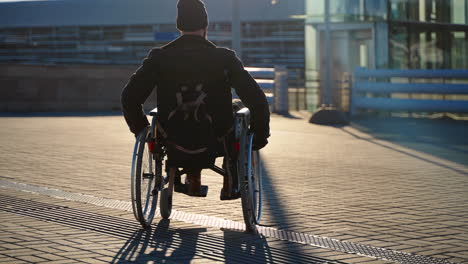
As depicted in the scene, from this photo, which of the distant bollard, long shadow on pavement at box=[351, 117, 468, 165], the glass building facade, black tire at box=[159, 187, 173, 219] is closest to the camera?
black tire at box=[159, 187, 173, 219]

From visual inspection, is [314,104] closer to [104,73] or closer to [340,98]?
[340,98]

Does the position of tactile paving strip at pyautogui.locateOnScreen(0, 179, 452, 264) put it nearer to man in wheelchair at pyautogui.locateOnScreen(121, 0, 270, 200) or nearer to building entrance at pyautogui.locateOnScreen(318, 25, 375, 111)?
man in wheelchair at pyautogui.locateOnScreen(121, 0, 270, 200)

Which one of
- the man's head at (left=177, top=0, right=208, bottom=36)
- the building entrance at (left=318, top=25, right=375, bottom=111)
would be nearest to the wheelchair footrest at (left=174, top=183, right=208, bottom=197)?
the man's head at (left=177, top=0, right=208, bottom=36)

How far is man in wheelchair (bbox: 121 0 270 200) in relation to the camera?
5.71 meters

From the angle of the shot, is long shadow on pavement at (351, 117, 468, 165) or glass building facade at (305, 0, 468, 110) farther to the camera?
glass building facade at (305, 0, 468, 110)

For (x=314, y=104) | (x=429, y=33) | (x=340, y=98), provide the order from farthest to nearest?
(x=314, y=104), (x=429, y=33), (x=340, y=98)

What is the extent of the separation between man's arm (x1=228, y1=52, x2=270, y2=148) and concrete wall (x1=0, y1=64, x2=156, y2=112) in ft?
63.9

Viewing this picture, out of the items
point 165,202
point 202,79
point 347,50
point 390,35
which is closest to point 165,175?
point 165,202

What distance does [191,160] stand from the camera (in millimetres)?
5730

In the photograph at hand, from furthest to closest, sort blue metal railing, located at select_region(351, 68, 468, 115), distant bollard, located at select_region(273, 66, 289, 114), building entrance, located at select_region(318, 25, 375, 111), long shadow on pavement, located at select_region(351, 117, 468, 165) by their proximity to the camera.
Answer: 1. building entrance, located at select_region(318, 25, 375, 111)
2. distant bollard, located at select_region(273, 66, 289, 114)
3. blue metal railing, located at select_region(351, 68, 468, 115)
4. long shadow on pavement, located at select_region(351, 117, 468, 165)

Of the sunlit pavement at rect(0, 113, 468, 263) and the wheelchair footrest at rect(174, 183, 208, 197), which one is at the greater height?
the wheelchair footrest at rect(174, 183, 208, 197)

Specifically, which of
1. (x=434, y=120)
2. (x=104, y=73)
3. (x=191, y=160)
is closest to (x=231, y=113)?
(x=191, y=160)

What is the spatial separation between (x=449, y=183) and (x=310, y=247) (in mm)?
3520

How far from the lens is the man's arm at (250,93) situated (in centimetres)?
575
